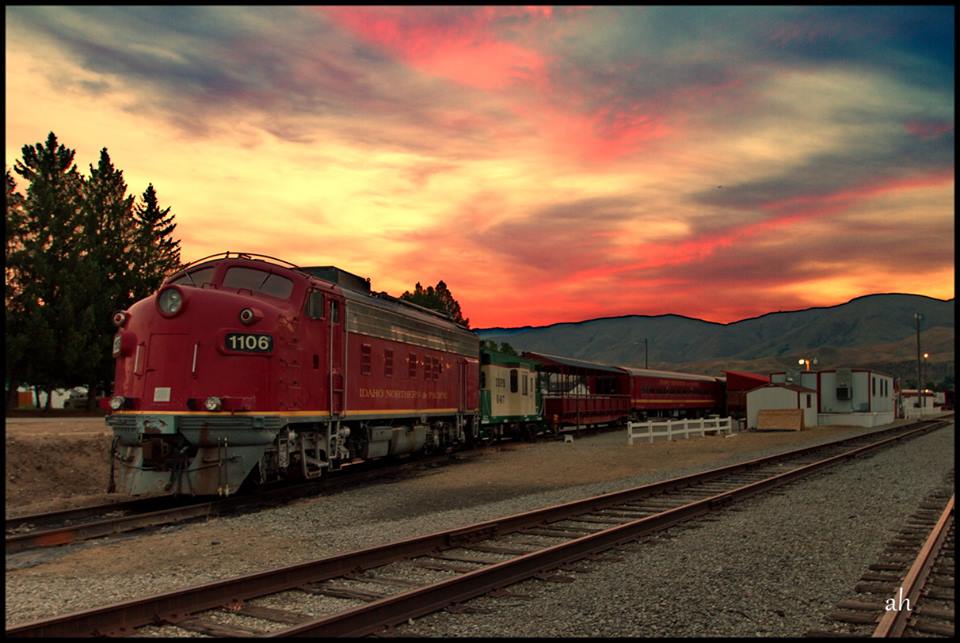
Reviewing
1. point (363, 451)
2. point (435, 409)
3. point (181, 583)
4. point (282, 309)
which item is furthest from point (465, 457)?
point (181, 583)

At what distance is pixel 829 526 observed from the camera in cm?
1149

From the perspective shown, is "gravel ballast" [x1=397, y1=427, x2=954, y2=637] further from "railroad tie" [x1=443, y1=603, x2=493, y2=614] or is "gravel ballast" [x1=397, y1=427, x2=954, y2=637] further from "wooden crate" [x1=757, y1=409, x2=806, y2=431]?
"wooden crate" [x1=757, y1=409, x2=806, y2=431]

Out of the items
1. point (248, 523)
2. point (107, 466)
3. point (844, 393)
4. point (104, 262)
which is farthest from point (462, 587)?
point (844, 393)

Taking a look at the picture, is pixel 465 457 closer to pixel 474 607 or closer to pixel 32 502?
pixel 32 502

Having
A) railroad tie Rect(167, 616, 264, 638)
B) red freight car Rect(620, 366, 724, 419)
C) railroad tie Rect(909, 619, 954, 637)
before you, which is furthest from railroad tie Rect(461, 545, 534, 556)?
red freight car Rect(620, 366, 724, 419)

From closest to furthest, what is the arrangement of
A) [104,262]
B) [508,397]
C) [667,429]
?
[508,397], [667,429], [104,262]

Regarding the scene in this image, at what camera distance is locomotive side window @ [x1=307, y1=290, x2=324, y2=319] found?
588 inches

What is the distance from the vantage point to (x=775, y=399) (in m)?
46.2

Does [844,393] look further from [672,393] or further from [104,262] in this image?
[104,262]

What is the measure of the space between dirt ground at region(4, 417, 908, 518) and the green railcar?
1683 millimetres

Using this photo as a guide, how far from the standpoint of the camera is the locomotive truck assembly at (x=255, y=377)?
13.0 metres

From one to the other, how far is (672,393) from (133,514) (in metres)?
44.1

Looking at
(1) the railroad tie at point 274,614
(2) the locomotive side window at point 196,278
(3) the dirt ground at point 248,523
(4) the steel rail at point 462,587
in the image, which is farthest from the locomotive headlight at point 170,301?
(4) the steel rail at point 462,587

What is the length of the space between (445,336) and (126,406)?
37.2 ft
